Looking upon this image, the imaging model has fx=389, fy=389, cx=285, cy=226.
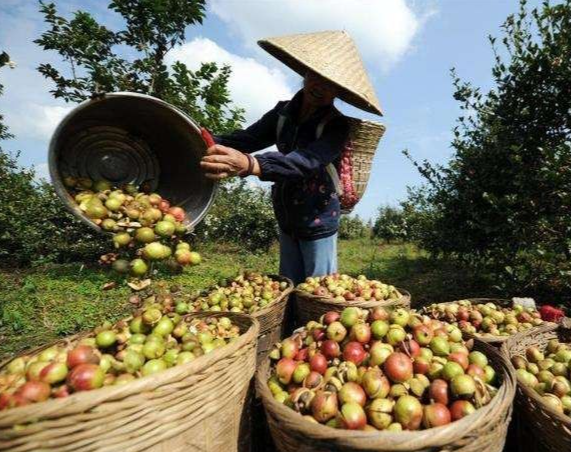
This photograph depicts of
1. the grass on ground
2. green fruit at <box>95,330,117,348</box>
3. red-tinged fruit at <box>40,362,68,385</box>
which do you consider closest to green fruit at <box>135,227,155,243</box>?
green fruit at <box>95,330,117,348</box>

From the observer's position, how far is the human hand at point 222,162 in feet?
8.41

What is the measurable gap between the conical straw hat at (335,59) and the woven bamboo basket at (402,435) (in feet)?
7.10

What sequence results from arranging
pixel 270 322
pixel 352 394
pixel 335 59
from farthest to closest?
pixel 270 322 < pixel 335 59 < pixel 352 394

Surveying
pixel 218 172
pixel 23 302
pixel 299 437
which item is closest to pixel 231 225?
pixel 23 302

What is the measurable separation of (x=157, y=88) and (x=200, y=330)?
5489 mm

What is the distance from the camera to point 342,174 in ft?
11.6

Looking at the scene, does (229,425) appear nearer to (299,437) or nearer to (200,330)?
(299,437)

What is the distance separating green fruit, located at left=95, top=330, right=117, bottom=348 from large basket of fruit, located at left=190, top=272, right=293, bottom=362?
1.19 metres

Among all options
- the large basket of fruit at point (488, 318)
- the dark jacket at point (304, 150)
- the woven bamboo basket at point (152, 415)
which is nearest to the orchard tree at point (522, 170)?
the large basket of fruit at point (488, 318)

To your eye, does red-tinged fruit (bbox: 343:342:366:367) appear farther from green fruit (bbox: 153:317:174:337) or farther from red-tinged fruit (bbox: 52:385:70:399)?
red-tinged fruit (bbox: 52:385:70:399)

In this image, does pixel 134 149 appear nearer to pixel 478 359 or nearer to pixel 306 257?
pixel 306 257

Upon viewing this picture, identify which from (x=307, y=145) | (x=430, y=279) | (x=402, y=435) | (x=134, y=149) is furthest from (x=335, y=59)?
(x=430, y=279)

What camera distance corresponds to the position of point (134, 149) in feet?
9.89

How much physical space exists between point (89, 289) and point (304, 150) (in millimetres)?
6916
